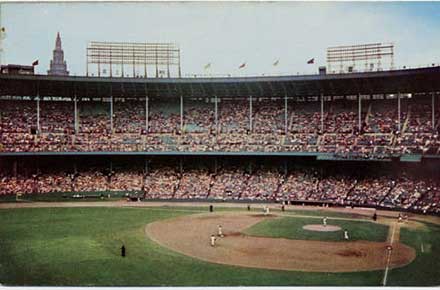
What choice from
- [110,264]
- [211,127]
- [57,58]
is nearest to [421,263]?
[110,264]

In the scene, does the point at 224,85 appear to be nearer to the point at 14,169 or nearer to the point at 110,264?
the point at 14,169

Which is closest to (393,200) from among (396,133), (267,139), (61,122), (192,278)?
(396,133)

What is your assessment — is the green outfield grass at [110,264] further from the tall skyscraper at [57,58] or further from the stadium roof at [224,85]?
the stadium roof at [224,85]

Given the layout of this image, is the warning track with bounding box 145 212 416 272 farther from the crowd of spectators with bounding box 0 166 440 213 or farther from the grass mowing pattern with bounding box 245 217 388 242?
the crowd of spectators with bounding box 0 166 440 213

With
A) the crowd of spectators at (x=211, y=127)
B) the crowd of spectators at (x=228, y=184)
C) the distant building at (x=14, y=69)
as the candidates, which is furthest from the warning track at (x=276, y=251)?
the distant building at (x=14, y=69)

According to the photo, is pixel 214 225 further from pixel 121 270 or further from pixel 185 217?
pixel 121 270
